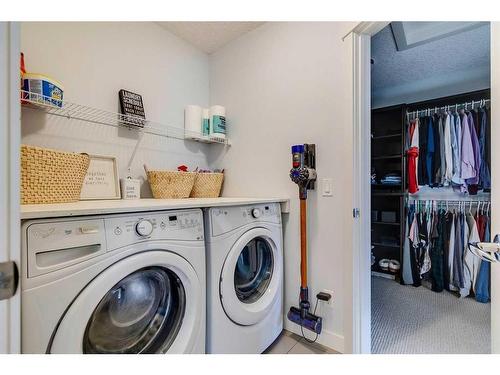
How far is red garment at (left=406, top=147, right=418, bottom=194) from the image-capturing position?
250cm

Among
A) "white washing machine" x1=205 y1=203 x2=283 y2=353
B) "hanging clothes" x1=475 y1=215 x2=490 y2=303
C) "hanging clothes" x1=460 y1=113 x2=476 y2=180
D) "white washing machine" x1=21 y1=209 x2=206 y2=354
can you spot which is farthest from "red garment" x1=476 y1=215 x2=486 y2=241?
"white washing machine" x1=21 y1=209 x2=206 y2=354

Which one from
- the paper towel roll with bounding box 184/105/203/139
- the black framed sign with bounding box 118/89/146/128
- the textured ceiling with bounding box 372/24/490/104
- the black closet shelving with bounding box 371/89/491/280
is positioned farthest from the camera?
the black closet shelving with bounding box 371/89/491/280

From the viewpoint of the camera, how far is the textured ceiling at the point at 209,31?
1763 millimetres

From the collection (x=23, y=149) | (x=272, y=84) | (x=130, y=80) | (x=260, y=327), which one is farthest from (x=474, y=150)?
(x=23, y=149)

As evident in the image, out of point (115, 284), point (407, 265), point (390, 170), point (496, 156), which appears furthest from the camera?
point (390, 170)

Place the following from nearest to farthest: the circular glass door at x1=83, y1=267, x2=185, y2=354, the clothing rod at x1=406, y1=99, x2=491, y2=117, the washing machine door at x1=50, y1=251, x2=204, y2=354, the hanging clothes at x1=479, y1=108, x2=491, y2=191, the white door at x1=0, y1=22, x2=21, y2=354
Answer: the white door at x1=0, y1=22, x2=21, y2=354
the washing machine door at x1=50, y1=251, x2=204, y2=354
the circular glass door at x1=83, y1=267, x2=185, y2=354
the hanging clothes at x1=479, y1=108, x2=491, y2=191
the clothing rod at x1=406, y1=99, x2=491, y2=117

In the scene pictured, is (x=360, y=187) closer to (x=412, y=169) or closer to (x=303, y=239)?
(x=303, y=239)

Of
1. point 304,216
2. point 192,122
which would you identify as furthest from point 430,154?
point 192,122

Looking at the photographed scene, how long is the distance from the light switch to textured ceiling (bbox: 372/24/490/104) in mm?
1409

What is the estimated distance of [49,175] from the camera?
A: 1.02 meters

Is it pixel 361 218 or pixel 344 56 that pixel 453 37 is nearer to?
pixel 344 56

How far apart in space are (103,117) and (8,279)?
1.34 m

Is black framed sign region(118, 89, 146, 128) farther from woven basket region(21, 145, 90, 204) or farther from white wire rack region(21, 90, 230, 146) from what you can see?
woven basket region(21, 145, 90, 204)

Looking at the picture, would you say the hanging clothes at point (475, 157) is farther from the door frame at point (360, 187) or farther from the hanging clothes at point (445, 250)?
the door frame at point (360, 187)
